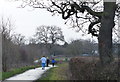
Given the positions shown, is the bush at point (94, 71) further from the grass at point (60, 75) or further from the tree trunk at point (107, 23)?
the tree trunk at point (107, 23)

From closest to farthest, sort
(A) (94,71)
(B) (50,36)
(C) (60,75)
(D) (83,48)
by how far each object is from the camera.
A: (A) (94,71) < (C) (60,75) < (D) (83,48) < (B) (50,36)

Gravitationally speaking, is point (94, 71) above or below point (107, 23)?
below

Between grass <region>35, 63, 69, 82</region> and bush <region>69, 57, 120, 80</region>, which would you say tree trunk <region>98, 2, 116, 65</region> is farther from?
bush <region>69, 57, 120, 80</region>

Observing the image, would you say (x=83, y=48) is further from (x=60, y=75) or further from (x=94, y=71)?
(x=94, y=71)

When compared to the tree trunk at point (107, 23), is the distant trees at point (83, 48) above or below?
below

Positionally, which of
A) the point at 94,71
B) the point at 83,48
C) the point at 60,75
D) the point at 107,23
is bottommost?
the point at 60,75

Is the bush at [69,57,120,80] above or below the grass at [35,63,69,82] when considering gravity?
above

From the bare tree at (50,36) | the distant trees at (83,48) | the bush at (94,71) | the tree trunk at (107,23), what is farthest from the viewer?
the bare tree at (50,36)

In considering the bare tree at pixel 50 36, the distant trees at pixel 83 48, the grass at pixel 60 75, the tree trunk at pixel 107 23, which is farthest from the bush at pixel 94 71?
the bare tree at pixel 50 36

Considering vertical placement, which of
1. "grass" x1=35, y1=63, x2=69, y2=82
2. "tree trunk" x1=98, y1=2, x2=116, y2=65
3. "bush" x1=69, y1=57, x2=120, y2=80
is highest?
"tree trunk" x1=98, y1=2, x2=116, y2=65

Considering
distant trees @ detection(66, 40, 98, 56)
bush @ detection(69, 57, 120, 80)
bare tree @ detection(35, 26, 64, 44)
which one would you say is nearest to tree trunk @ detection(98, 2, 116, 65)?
distant trees @ detection(66, 40, 98, 56)

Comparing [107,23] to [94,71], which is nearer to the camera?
[94,71]

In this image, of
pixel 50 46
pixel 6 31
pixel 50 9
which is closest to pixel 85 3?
pixel 50 9

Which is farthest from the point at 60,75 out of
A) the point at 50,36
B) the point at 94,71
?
the point at 50,36
